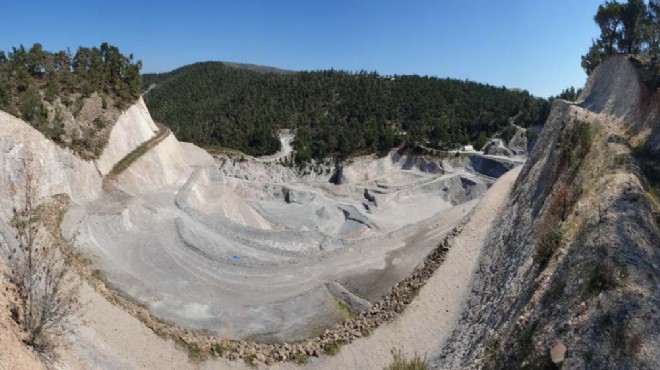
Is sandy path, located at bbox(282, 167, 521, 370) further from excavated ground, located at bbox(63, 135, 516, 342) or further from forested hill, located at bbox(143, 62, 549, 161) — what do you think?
forested hill, located at bbox(143, 62, 549, 161)

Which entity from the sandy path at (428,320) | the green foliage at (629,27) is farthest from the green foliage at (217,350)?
the green foliage at (629,27)

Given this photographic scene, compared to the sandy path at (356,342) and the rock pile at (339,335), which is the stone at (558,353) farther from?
the rock pile at (339,335)

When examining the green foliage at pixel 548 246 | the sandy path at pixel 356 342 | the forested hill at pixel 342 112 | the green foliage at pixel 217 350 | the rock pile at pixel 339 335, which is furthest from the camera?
the forested hill at pixel 342 112

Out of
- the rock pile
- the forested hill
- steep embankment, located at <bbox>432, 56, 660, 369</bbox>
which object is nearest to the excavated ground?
the rock pile

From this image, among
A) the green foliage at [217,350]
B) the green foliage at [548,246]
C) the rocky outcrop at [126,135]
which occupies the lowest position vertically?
the green foliage at [217,350]

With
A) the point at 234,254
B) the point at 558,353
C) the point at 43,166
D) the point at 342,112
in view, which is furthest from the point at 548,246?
the point at 342,112

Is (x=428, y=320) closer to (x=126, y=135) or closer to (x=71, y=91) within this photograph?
(x=126, y=135)
